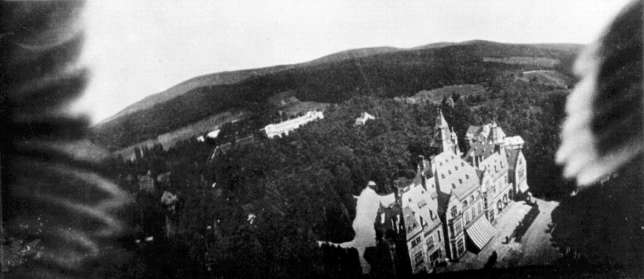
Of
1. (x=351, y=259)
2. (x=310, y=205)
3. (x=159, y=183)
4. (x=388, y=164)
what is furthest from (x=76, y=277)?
(x=388, y=164)

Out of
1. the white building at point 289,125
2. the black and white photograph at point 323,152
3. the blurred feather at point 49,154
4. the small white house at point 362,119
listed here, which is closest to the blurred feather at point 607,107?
the black and white photograph at point 323,152

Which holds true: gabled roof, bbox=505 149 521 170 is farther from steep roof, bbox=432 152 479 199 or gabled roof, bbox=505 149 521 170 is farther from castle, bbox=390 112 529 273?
steep roof, bbox=432 152 479 199

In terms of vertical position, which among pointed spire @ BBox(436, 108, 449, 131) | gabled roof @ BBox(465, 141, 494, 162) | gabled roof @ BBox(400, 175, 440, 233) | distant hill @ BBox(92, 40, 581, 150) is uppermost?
distant hill @ BBox(92, 40, 581, 150)

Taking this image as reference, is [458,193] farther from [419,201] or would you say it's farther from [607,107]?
[607,107]

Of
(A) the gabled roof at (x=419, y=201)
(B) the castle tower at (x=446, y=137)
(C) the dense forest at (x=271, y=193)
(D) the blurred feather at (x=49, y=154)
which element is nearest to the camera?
(D) the blurred feather at (x=49, y=154)

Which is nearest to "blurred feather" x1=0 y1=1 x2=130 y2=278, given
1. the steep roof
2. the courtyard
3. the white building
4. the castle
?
the white building

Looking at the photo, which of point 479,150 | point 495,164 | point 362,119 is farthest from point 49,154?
point 495,164

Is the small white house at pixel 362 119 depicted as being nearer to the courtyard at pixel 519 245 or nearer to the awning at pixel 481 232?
the awning at pixel 481 232
